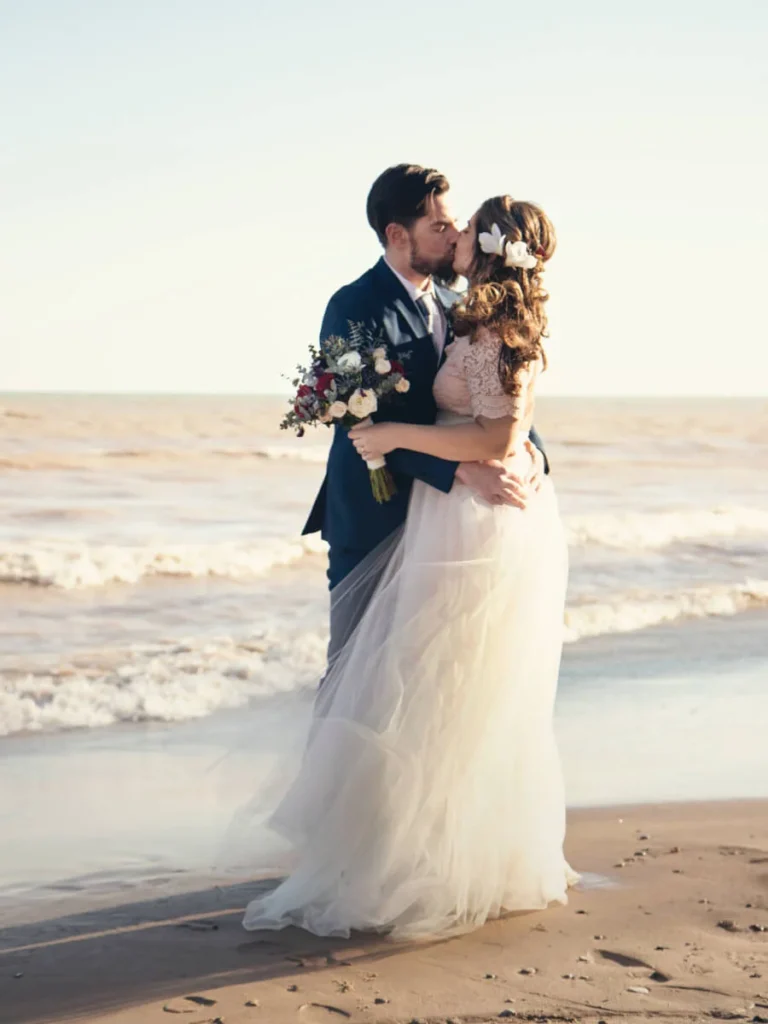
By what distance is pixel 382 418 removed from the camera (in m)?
4.44

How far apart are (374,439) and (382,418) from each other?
12cm

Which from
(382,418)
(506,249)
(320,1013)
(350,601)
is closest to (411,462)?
(382,418)

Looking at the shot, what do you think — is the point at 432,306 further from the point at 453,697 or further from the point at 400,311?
the point at 453,697

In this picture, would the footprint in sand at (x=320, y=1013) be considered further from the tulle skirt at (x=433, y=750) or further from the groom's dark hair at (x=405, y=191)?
the groom's dark hair at (x=405, y=191)

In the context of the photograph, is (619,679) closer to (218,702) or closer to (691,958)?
(218,702)

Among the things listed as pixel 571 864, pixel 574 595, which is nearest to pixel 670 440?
pixel 574 595

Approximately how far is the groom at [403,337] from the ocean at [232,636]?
2.07 ft

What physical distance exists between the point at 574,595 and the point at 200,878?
752cm

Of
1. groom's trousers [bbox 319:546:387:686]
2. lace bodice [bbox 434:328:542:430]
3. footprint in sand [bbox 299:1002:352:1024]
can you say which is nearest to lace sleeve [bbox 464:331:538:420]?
lace bodice [bbox 434:328:542:430]

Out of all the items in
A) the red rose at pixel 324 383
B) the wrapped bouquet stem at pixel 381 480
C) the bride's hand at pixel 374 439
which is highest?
the red rose at pixel 324 383

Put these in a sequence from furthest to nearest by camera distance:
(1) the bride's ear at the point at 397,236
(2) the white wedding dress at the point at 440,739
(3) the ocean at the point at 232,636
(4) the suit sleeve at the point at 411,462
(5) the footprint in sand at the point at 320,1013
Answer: (3) the ocean at the point at 232,636, (1) the bride's ear at the point at 397,236, (4) the suit sleeve at the point at 411,462, (2) the white wedding dress at the point at 440,739, (5) the footprint in sand at the point at 320,1013

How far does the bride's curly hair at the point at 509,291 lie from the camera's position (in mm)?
4215

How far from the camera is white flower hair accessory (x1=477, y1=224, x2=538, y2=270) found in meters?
4.16

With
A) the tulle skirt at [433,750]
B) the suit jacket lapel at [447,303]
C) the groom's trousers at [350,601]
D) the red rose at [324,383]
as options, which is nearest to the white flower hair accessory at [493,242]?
the suit jacket lapel at [447,303]
